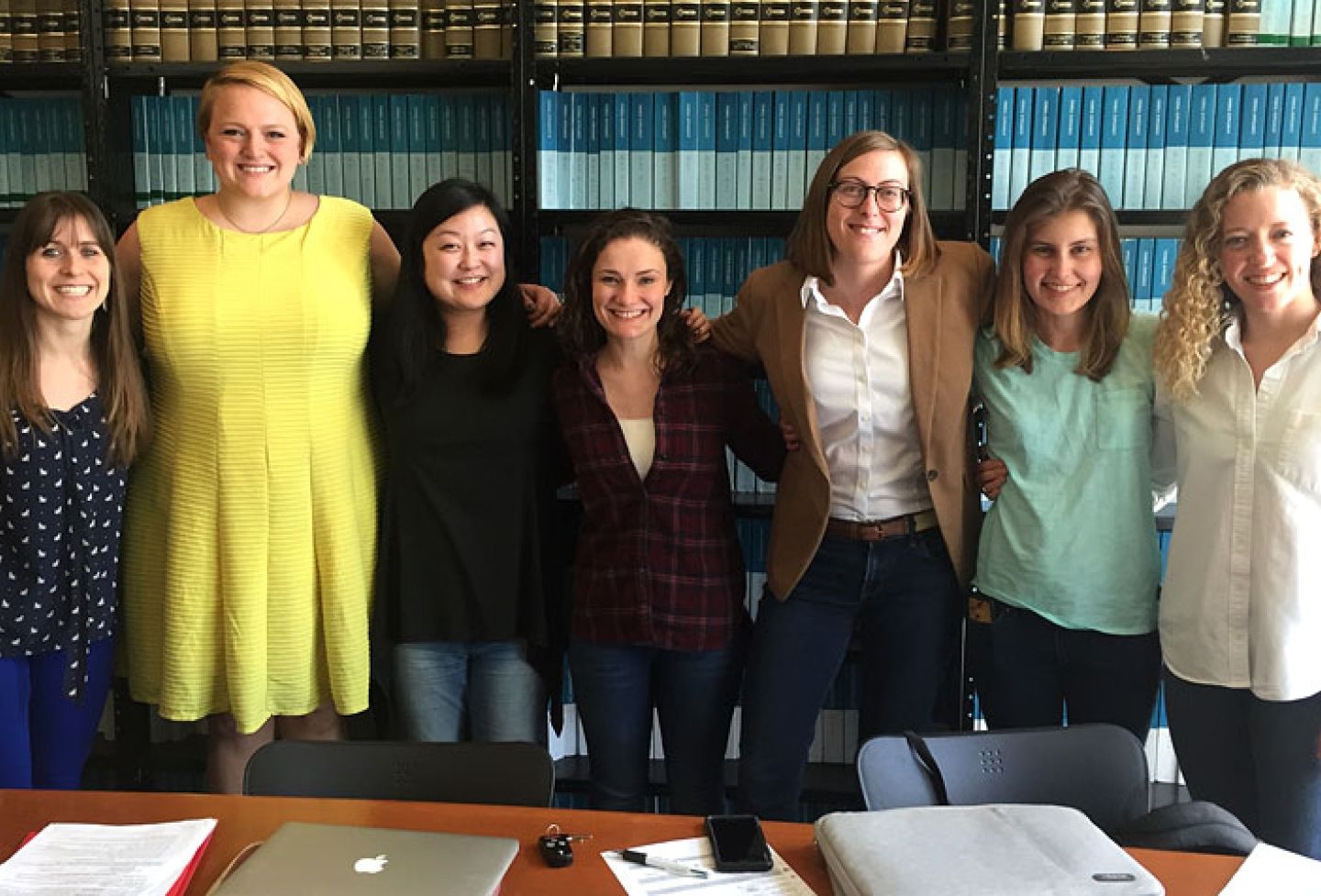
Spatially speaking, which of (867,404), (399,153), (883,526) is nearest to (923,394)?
(867,404)

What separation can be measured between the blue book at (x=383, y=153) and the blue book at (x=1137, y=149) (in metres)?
→ 1.76

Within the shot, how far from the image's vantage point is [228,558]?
6.83 ft

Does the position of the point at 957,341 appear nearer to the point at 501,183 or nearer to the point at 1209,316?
the point at 1209,316

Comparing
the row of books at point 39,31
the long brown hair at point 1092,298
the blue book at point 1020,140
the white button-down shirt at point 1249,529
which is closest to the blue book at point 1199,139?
the blue book at point 1020,140

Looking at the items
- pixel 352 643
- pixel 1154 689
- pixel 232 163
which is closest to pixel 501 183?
pixel 232 163

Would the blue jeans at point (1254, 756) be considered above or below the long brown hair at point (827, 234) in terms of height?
below

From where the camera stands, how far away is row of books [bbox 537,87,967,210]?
261 cm

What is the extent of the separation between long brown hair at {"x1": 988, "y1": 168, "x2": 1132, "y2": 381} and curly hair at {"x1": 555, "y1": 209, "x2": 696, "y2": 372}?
23.4 inches

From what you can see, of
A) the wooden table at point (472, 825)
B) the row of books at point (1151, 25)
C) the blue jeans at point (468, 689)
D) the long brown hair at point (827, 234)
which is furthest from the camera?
the row of books at point (1151, 25)

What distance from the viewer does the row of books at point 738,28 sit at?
2535 mm

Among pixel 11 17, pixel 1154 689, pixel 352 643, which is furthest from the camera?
pixel 11 17

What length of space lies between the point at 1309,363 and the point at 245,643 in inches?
75.3

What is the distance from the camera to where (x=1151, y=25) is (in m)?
2.46

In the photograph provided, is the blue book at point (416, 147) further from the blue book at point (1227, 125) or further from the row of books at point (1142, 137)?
the blue book at point (1227, 125)
